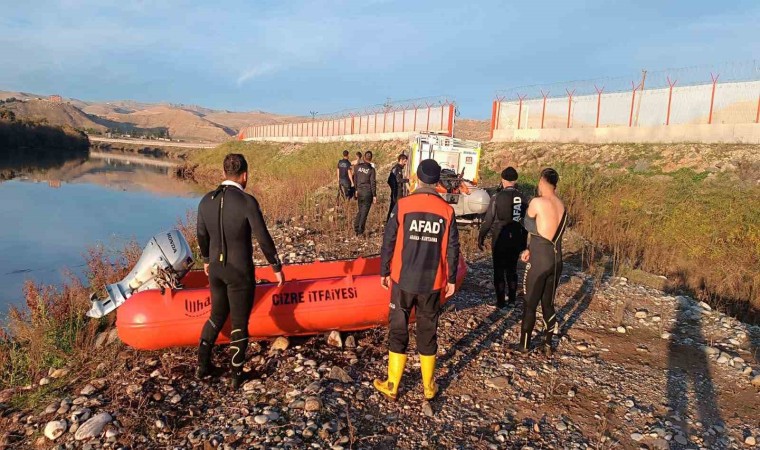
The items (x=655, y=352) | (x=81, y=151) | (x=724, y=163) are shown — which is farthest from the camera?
(x=81, y=151)

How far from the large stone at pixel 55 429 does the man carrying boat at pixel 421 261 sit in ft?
8.33

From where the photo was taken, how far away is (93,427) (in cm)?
357

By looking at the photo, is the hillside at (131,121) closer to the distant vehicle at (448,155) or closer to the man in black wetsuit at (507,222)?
the distant vehicle at (448,155)

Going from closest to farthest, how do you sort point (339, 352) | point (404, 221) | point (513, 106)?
point (404, 221), point (339, 352), point (513, 106)

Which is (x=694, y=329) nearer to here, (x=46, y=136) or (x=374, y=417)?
(x=374, y=417)

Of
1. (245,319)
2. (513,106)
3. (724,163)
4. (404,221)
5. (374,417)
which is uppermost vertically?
(513,106)

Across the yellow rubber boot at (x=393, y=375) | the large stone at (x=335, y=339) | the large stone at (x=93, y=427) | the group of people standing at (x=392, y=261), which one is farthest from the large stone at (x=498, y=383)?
the large stone at (x=93, y=427)

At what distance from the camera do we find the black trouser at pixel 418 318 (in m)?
3.80

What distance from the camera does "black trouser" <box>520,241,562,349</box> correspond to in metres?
4.64

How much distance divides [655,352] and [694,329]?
1.16 metres

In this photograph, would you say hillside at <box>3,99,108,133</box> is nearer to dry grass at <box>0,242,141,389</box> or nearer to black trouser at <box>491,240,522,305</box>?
dry grass at <box>0,242,141,389</box>

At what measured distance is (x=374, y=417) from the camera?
377cm

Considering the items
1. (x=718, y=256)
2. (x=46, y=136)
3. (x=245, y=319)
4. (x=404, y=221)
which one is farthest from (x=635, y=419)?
(x=46, y=136)

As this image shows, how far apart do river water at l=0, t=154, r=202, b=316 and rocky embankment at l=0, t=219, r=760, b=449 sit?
346cm
